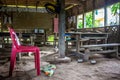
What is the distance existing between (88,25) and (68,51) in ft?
13.4

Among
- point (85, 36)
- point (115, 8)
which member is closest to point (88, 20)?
point (115, 8)

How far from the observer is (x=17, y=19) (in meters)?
12.6

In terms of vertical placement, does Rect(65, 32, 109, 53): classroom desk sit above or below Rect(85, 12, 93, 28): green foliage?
below

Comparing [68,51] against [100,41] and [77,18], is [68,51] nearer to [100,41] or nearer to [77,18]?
[100,41]

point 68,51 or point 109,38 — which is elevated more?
point 109,38

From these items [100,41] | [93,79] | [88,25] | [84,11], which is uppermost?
[84,11]

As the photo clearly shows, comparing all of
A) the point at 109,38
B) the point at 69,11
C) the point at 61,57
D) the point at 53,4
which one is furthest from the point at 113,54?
the point at 69,11

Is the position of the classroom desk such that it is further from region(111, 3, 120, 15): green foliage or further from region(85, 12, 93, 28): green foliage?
region(85, 12, 93, 28): green foliage

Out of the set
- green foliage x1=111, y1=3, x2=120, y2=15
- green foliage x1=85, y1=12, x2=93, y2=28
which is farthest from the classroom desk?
green foliage x1=85, y1=12, x2=93, y2=28

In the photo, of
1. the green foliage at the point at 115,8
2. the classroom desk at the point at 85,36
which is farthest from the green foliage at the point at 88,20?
the classroom desk at the point at 85,36

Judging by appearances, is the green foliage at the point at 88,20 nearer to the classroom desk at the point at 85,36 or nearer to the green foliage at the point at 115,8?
the green foliage at the point at 115,8

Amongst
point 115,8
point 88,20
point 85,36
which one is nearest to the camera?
point 85,36

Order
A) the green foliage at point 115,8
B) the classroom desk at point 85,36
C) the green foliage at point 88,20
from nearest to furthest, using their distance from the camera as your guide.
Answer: the classroom desk at point 85,36
the green foliage at point 115,8
the green foliage at point 88,20

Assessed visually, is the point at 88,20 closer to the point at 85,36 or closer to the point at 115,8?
the point at 115,8
